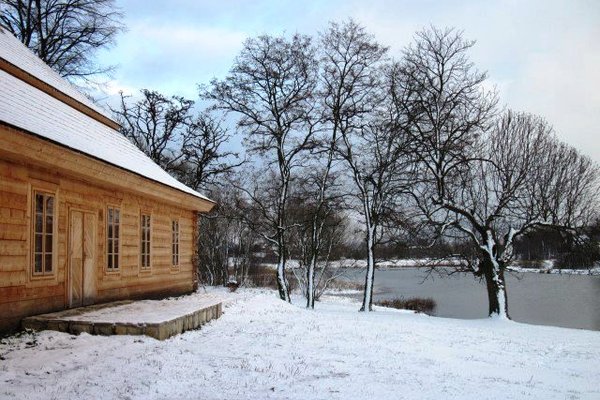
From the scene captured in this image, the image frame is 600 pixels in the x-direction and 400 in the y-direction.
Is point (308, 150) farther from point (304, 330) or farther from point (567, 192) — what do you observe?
point (304, 330)

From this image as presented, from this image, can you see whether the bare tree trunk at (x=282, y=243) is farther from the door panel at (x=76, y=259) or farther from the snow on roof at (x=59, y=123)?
the door panel at (x=76, y=259)

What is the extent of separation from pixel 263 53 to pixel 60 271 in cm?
1808

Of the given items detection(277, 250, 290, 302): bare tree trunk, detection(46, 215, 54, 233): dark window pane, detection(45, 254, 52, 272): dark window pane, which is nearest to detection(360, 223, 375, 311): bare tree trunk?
detection(277, 250, 290, 302): bare tree trunk

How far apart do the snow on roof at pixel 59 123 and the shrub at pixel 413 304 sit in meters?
20.1

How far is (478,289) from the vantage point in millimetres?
37812

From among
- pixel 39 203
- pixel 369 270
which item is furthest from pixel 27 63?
pixel 369 270

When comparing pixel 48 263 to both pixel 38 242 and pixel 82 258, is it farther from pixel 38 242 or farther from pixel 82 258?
pixel 82 258

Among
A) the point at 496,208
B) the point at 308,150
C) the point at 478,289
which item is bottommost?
the point at 478,289

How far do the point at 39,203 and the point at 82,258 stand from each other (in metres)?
1.82

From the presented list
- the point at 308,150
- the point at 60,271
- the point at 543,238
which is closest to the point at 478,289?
the point at 543,238

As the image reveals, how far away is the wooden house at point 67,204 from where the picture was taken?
331 inches

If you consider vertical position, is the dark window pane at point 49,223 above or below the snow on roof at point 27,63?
below

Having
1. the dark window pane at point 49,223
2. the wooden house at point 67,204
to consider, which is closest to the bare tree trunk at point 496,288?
the wooden house at point 67,204

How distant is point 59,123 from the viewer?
10.4m
